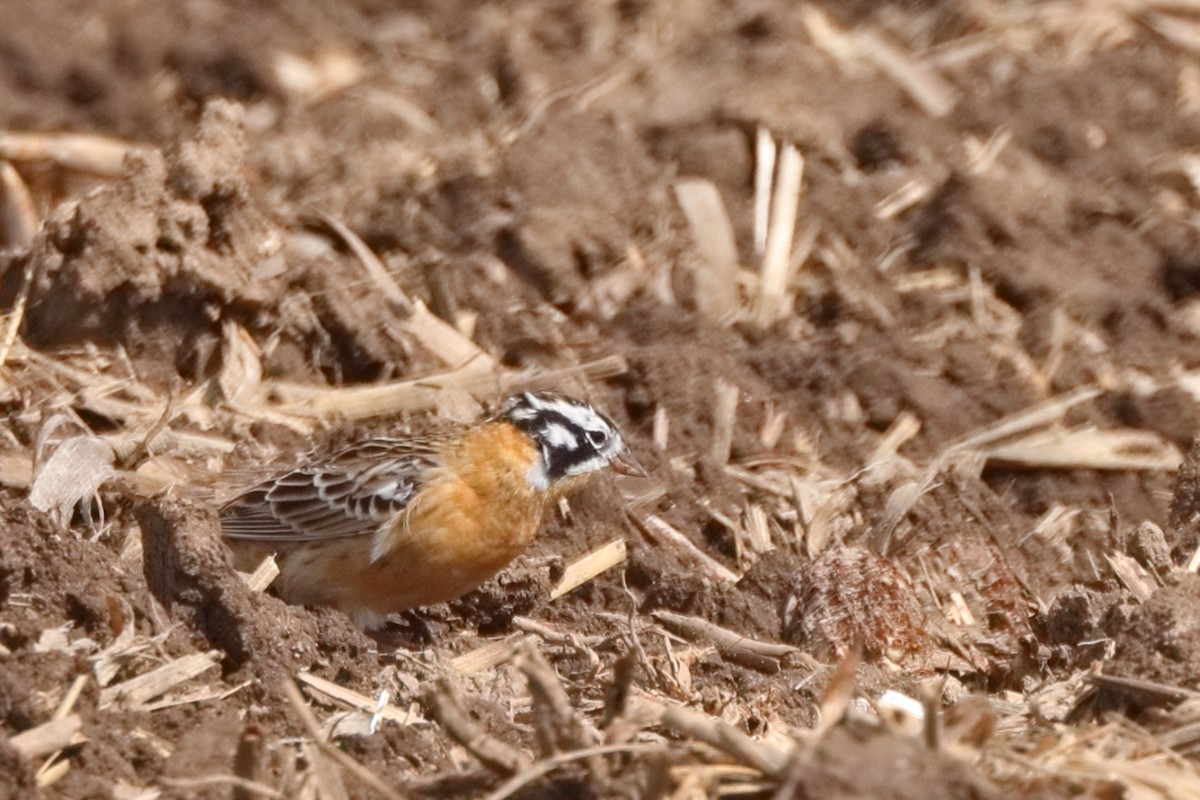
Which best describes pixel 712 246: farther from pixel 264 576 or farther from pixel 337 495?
pixel 264 576

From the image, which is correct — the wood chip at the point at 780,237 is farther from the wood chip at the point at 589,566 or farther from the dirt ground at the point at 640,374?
the wood chip at the point at 589,566

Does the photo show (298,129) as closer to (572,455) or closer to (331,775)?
(572,455)

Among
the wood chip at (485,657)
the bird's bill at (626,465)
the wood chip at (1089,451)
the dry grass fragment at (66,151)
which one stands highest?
the dry grass fragment at (66,151)

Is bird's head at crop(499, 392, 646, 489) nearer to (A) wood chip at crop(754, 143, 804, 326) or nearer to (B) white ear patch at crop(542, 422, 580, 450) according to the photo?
(B) white ear patch at crop(542, 422, 580, 450)

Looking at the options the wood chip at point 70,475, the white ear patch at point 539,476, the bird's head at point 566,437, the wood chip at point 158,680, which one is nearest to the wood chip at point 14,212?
the wood chip at point 70,475

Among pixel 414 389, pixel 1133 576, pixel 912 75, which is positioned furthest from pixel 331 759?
pixel 912 75

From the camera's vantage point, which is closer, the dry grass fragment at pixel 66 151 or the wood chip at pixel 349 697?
the wood chip at pixel 349 697
